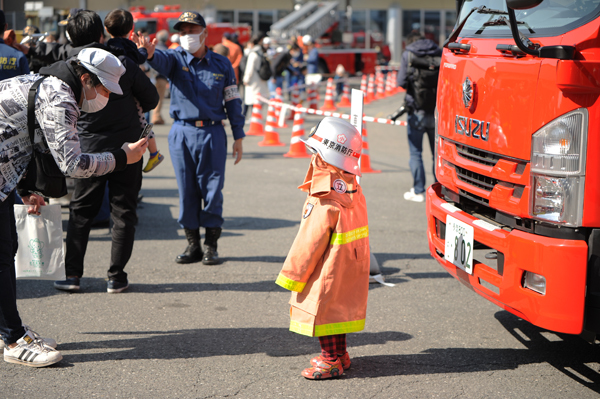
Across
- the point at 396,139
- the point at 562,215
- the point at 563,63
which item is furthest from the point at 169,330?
the point at 396,139

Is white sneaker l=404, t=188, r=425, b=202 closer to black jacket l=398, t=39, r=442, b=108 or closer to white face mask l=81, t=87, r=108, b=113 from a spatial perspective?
black jacket l=398, t=39, r=442, b=108

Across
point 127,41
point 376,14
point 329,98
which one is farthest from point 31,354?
point 376,14

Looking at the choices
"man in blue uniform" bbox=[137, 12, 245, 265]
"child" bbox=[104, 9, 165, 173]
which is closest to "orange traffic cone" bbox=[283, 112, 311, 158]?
"man in blue uniform" bbox=[137, 12, 245, 265]

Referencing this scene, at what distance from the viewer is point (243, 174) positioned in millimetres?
10430

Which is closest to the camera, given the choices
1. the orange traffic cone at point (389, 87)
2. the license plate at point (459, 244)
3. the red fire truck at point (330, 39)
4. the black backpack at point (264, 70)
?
the license plate at point (459, 244)

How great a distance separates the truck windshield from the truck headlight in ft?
1.81

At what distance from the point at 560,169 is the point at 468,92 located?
888 millimetres

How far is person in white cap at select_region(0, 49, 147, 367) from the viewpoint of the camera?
3.50m

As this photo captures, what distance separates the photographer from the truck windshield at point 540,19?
3.37 m

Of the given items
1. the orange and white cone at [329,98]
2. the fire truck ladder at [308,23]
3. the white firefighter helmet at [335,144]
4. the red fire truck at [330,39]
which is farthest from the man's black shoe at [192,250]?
the fire truck ladder at [308,23]

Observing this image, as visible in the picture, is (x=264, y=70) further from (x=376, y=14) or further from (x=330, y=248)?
(x=376, y=14)

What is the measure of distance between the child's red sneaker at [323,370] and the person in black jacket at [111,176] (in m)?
2.03

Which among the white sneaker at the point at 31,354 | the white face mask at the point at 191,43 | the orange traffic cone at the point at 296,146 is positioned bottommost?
the white sneaker at the point at 31,354

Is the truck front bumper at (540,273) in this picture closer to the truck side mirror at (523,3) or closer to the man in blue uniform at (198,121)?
the truck side mirror at (523,3)
